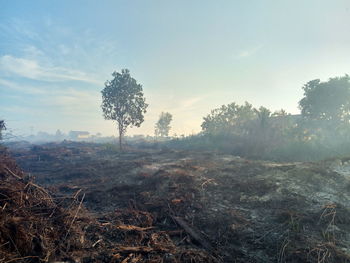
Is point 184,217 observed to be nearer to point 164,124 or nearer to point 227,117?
point 227,117

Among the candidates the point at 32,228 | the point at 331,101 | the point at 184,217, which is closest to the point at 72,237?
the point at 32,228

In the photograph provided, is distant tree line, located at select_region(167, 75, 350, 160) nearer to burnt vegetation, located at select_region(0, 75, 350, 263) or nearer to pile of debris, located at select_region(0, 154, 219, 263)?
burnt vegetation, located at select_region(0, 75, 350, 263)

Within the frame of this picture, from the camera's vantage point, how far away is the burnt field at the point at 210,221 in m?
3.58

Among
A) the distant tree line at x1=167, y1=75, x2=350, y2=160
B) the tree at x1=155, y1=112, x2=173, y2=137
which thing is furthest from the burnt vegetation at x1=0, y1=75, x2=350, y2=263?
the tree at x1=155, y1=112, x2=173, y2=137

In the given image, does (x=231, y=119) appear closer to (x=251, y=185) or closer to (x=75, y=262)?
(x=251, y=185)

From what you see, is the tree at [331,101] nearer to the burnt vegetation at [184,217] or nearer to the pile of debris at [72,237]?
the burnt vegetation at [184,217]

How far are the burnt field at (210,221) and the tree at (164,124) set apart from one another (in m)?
39.2

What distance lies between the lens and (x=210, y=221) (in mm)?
5113

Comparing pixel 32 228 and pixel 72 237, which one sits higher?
pixel 32 228

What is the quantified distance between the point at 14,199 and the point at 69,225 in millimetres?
1081

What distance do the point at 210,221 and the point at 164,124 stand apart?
43630mm

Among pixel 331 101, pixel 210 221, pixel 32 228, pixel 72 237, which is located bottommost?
pixel 210 221

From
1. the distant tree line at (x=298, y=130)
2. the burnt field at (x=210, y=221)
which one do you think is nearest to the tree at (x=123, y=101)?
the distant tree line at (x=298, y=130)

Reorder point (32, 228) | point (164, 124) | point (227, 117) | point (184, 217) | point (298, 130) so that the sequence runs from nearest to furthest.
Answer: point (32, 228), point (184, 217), point (298, 130), point (227, 117), point (164, 124)
